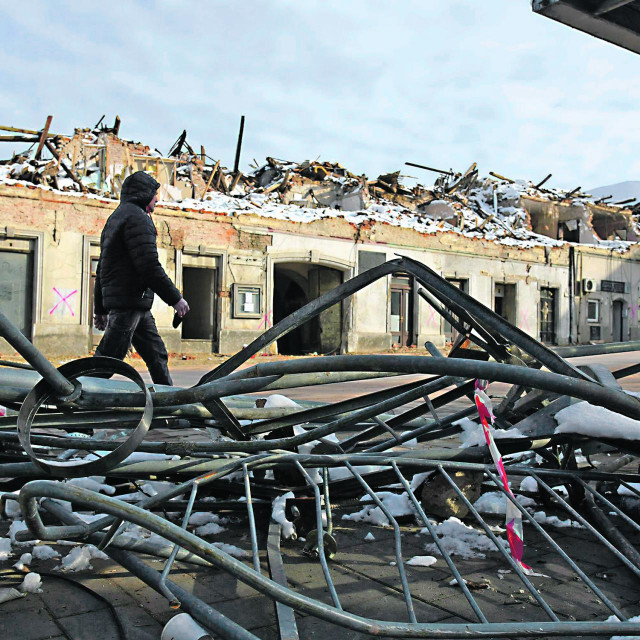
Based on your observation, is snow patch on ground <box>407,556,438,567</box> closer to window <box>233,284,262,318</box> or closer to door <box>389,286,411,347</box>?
window <box>233,284,262,318</box>

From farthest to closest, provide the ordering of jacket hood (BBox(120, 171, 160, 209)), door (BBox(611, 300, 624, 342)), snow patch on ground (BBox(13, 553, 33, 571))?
1. door (BBox(611, 300, 624, 342))
2. jacket hood (BBox(120, 171, 160, 209))
3. snow patch on ground (BBox(13, 553, 33, 571))

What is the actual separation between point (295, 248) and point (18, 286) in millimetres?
6686

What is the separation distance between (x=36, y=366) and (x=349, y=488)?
125cm

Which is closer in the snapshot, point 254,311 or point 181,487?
point 181,487

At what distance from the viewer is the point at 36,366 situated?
130 centimetres

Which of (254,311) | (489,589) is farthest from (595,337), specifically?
(489,589)

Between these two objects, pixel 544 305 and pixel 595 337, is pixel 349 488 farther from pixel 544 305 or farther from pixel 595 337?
pixel 595 337

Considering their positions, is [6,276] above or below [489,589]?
above

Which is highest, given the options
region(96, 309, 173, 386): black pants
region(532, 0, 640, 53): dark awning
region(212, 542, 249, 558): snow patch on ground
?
region(532, 0, 640, 53): dark awning

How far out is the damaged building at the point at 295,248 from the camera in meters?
13.7

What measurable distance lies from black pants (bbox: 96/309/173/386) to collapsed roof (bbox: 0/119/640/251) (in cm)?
1088

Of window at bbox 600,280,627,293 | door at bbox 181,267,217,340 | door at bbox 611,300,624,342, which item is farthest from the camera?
door at bbox 611,300,624,342

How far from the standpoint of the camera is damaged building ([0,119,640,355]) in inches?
539

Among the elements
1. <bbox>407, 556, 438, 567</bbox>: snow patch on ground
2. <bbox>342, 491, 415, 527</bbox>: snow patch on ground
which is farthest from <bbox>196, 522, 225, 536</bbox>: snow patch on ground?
<bbox>407, 556, 438, 567</bbox>: snow patch on ground
